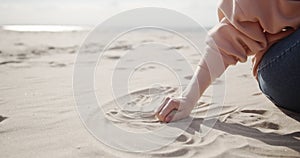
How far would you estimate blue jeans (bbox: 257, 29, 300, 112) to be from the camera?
3.93ft

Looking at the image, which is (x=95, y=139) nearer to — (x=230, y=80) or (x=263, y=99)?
(x=263, y=99)

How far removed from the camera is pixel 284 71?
1.24 m

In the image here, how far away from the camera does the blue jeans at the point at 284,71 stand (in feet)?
3.93

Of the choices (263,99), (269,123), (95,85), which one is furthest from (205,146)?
(95,85)

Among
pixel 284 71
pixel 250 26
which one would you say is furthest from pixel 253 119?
pixel 250 26

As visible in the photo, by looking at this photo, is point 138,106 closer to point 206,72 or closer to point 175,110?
point 175,110

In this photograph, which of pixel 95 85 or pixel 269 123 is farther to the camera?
pixel 95 85

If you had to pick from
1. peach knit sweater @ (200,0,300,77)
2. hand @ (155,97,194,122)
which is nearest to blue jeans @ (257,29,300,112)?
peach knit sweater @ (200,0,300,77)

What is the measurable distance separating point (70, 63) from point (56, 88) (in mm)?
1162

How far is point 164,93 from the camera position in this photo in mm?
1968

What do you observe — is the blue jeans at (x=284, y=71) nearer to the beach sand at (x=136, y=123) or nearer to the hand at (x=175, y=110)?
the beach sand at (x=136, y=123)

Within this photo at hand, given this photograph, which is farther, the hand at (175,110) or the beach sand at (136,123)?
the hand at (175,110)

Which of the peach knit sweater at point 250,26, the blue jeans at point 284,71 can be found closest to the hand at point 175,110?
the peach knit sweater at point 250,26

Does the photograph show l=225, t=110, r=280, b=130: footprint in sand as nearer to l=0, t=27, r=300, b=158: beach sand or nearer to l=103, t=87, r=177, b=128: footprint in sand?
l=0, t=27, r=300, b=158: beach sand
